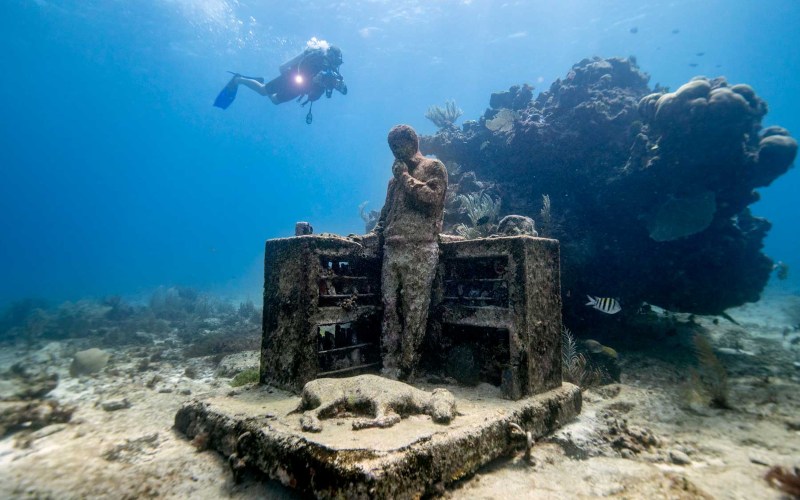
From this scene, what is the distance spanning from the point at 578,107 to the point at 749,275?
7.67 metres

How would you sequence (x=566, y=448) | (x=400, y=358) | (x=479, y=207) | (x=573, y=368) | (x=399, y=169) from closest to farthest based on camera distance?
(x=566, y=448) → (x=400, y=358) → (x=399, y=169) → (x=573, y=368) → (x=479, y=207)

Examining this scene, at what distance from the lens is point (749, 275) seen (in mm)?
11258

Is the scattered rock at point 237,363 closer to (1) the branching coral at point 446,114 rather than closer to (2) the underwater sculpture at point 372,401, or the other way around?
(2) the underwater sculpture at point 372,401

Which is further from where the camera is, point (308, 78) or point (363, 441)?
point (308, 78)

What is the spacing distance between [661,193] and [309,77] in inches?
688

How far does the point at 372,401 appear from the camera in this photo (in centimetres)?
359

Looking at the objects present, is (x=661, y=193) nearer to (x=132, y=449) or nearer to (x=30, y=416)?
(x=132, y=449)

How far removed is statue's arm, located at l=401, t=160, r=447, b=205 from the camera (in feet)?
17.5

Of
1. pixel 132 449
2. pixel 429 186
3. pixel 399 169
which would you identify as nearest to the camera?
pixel 132 449

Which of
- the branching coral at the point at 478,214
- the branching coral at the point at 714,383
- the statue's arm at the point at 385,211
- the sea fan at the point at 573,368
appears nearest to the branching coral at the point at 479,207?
the branching coral at the point at 478,214

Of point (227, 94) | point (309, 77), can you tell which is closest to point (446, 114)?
point (309, 77)

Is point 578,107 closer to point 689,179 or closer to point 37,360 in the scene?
point 689,179

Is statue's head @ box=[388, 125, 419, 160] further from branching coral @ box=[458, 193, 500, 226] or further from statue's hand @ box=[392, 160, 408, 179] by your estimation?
branching coral @ box=[458, 193, 500, 226]

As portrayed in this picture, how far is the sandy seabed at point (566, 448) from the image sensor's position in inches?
127
